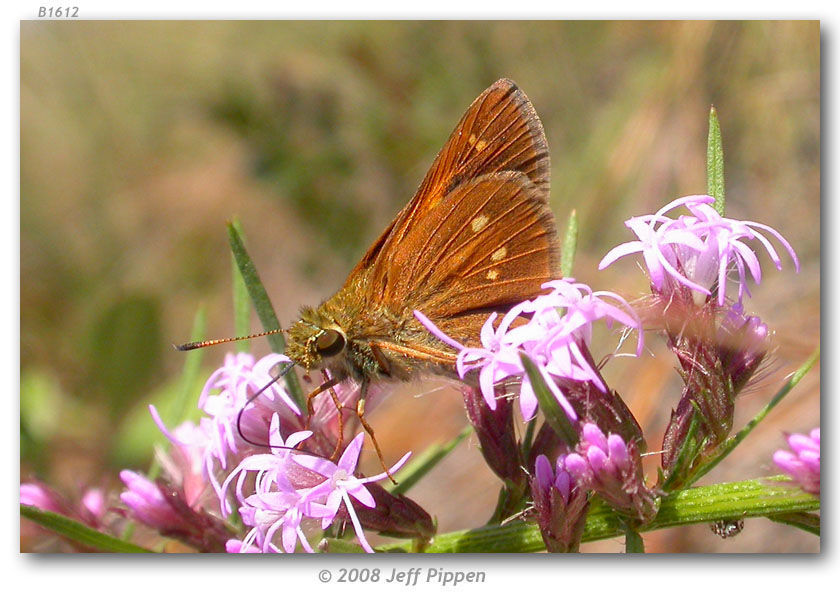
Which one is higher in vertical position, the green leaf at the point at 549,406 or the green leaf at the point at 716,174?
the green leaf at the point at 716,174

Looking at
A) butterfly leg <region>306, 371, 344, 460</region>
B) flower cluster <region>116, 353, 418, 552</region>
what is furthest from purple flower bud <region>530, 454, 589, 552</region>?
Answer: butterfly leg <region>306, 371, 344, 460</region>

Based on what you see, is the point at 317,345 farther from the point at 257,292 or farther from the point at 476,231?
the point at 476,231

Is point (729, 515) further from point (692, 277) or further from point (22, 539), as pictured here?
point (22, 539)

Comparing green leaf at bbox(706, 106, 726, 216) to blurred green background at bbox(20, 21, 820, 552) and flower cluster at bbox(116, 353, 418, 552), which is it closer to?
blurred green background at bbox(20, 21, 820, 552)

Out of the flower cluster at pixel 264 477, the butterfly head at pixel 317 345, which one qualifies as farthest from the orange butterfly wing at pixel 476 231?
the flower cluster at pixel 264 477

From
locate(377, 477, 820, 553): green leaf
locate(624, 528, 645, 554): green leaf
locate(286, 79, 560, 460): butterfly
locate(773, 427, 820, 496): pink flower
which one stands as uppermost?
locate(286, 79, 560, 460): butterfly

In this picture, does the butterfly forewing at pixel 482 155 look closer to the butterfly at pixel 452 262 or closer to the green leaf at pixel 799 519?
the butterfly at pixel 452 262

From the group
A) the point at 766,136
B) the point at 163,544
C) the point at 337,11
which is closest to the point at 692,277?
the point at 337,11

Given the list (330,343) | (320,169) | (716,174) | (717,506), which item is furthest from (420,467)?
(320,169)
